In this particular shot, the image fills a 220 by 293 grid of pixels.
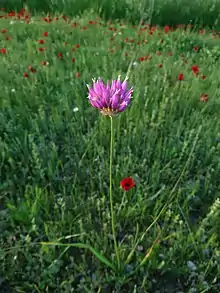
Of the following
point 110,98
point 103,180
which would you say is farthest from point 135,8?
point 110,98

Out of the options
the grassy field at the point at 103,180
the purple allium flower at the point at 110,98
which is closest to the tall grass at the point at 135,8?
the grassy field at the point at 103,180

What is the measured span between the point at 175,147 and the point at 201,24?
4617mm

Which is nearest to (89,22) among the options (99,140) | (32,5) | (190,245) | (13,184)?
(32,5)

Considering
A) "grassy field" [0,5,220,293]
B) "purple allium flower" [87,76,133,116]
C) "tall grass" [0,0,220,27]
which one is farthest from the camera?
"tall grass" [0,0,220,27]

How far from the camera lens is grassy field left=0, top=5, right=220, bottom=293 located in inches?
81.4

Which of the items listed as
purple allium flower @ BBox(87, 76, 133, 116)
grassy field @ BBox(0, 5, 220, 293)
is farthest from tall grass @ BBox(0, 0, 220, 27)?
purple allium flower @ BBox(87, 76, 133, 116)

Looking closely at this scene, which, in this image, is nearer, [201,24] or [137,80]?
[137,80]

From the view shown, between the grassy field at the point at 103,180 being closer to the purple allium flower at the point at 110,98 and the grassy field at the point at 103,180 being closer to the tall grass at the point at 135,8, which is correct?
the purple allium flower at the point at 110,98

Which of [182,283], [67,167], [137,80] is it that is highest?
[137,80]

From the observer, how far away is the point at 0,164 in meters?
2.66

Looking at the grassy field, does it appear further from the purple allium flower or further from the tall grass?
the tall grass

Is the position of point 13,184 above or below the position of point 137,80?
below

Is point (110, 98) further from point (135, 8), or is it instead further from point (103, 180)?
point (135, 8)

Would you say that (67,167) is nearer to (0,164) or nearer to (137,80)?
(0,164)
